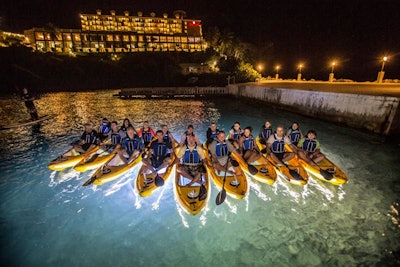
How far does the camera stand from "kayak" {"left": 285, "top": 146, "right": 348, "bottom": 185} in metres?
7.46

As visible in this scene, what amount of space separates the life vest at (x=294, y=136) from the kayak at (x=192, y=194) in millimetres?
4985

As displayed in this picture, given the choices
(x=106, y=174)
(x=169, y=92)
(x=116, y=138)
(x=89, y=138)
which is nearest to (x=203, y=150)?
(x=106, y=174)

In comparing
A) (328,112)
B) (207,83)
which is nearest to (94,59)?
(207,83)

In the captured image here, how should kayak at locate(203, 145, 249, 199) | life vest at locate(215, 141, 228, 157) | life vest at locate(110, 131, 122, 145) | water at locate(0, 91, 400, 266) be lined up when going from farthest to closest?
1. life vest at locate(110, 131, 122, 145)
2. life vest at locate(215, 141, 228, 157)
3. kayak at locate(203, 145, 249, 199)
4. water at locate(0, 91, 400, 266)

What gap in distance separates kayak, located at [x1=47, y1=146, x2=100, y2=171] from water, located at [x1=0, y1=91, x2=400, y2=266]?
561 mm

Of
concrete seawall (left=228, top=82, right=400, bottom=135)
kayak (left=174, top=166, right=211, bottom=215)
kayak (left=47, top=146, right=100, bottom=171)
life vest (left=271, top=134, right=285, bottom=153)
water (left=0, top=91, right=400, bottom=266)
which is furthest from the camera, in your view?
concrete seawall (left=228, top=82, right=400, bottom=135)

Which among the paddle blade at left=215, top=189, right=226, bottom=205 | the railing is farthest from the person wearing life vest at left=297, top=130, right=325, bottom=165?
the railing

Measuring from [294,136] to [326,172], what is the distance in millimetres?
2568

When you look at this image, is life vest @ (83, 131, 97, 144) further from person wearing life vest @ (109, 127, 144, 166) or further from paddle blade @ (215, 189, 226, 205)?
paddle blade @ (215, 189, 226, 205)

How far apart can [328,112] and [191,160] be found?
14785 millimetres

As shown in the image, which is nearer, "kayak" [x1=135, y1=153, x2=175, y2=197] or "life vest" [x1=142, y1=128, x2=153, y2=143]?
"kayak" [x1=135, y1=153, x2=175, y2=197]

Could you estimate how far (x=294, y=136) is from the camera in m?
9.83

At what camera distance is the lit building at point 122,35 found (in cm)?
6825

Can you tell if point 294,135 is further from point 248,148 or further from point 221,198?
point 221,198
